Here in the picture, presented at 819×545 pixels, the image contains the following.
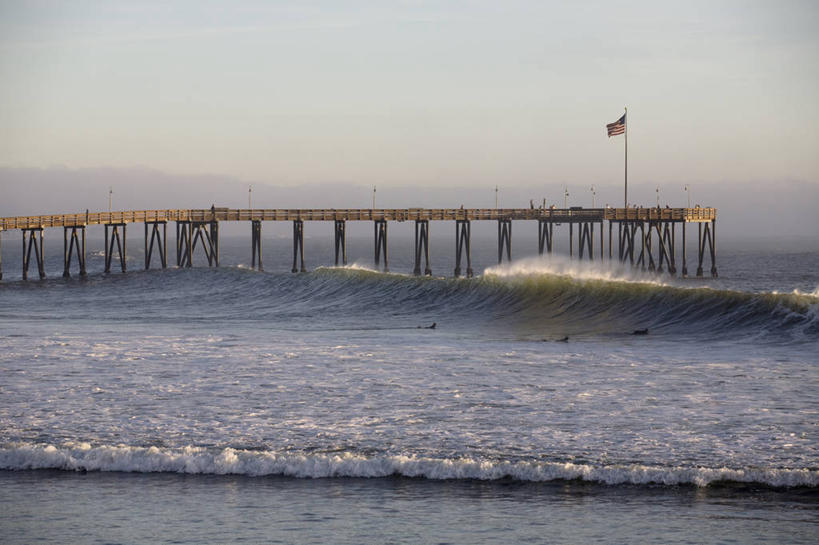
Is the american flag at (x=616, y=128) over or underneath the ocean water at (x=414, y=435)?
over

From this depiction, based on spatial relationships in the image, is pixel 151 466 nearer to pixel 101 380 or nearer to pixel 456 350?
pixel 101 380

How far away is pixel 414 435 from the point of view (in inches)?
587

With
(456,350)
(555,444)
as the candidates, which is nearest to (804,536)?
(555,444)

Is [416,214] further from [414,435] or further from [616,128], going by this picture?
[414,435]

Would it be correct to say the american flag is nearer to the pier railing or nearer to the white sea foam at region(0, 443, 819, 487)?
Answer: the pier railing

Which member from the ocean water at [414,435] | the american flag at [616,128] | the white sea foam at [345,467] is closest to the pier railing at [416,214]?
the american flag at [616,128]

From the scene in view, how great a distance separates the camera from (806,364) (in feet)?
73.5

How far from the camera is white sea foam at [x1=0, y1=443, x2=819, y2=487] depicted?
12500 millimetres

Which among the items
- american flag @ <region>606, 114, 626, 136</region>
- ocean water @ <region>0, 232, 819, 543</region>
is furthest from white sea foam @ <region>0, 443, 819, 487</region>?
american flag @ <region>606, 114, 626, 136</region>

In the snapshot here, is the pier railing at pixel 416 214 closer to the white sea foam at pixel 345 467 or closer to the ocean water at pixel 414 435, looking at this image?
the ocean water at pixel 414 435

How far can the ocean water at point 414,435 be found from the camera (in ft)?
36.5

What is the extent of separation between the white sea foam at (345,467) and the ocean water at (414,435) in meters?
0.03

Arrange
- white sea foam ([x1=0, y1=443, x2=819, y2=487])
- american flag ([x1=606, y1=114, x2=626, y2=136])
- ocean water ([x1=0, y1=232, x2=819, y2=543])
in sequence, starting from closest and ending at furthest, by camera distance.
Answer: ocean water ([x1=0, y1=232, x2=819, y2=543]) → white sea foam ([x1=0, y1=443, x2=819, y2=487]) → american flag ([x1=606, y1=114, x2=626, y2=136])

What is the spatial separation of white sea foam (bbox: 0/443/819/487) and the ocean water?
28 mm
